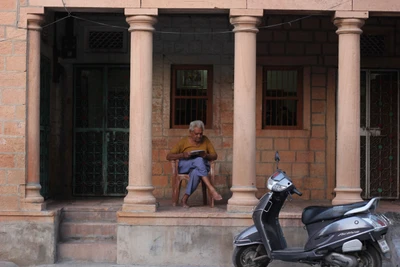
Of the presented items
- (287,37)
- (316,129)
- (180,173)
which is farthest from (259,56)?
(180,173)

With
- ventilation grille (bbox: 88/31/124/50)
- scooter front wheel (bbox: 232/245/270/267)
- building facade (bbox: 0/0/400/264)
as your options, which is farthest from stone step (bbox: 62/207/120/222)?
ventilation grille (bbox: 88/31/124/50)

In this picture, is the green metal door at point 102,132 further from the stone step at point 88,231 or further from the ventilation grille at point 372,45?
the ventilation grille at point 372,45

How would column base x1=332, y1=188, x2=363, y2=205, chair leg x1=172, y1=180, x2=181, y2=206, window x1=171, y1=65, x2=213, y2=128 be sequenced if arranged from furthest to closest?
window x1=171, y1=65, x2=213, y2=128, chair leg x1=172, y1=180, x2=181, y2=206, column base x1=332, y1=188, x2=363, y2=205

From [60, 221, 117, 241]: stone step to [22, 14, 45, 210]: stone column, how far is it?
70 cm

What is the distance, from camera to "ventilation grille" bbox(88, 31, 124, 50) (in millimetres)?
14188

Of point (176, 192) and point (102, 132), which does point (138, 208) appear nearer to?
point (176, 192)

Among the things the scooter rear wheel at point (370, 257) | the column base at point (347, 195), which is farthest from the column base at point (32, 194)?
the scooter rear wheel at point (370, 257)

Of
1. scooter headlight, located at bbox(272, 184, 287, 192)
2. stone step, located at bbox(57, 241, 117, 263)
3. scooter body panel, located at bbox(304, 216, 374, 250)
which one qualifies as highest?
scooter headlight, located at bbox(272, 184, 287, 192)

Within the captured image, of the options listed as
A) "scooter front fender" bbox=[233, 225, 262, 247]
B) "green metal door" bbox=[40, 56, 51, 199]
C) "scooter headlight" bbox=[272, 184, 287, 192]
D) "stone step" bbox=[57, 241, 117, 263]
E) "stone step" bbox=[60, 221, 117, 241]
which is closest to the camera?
"scooter headlight" bbox=[272, 184, 287, 192]

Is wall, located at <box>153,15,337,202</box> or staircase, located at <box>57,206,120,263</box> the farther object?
wall, located at <box>153,15,337,202</box>

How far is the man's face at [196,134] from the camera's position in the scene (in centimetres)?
1241

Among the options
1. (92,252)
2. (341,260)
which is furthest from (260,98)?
(341,260)

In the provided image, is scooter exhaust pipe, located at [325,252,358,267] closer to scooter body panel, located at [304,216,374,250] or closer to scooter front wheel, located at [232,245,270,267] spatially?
scooter body panel, located at [304,216,374,250]

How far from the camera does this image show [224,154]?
1414 cm
